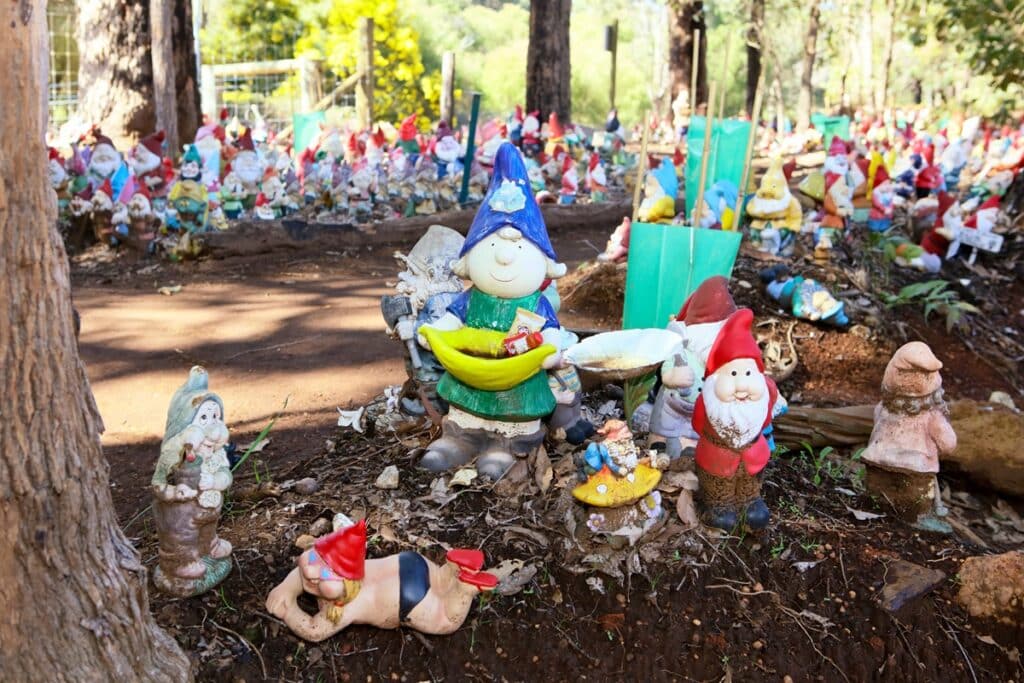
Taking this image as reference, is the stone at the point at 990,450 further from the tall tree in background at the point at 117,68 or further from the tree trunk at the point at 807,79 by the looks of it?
the tree trunk at the point at 807,79

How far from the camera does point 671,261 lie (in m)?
5.04

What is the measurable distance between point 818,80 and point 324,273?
51.6 metres

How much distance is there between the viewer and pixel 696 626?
108 inches

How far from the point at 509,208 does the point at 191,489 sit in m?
1.36

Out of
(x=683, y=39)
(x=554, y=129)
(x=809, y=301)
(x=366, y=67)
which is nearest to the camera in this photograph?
(x=809, y=301)

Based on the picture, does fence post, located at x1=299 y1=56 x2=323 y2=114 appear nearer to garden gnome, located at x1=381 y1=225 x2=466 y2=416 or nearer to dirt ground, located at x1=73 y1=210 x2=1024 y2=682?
dirt ground, located at x1=73 y1=210 x2=1024 y2=682

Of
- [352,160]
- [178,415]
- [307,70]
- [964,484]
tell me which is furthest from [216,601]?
[307,70]

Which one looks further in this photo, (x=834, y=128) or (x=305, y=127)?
(x=834, y=128)

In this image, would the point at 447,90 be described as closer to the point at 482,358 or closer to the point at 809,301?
the point at 809,301

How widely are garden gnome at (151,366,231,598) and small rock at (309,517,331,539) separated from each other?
0.35 m

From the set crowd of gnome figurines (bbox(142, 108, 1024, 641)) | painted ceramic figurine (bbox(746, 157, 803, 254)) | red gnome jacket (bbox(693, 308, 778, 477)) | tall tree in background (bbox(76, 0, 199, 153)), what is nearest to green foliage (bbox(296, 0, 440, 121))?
tall tree in background (bbox(76, 0, 199, 153))

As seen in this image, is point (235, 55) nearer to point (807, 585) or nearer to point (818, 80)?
point (807, 585)

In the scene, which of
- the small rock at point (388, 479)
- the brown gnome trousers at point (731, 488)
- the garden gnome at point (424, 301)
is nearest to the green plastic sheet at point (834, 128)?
the garden gnome at point (424, 301)

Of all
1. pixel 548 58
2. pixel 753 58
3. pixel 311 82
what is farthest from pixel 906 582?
pixel 753 58
